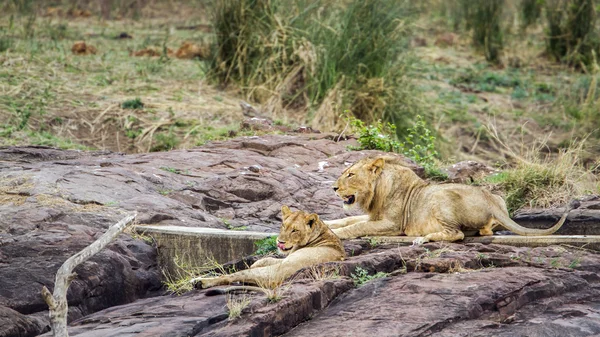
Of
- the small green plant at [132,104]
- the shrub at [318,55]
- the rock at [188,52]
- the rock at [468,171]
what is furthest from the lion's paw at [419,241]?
the rock at [188,52]

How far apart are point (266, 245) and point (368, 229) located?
0.99 m

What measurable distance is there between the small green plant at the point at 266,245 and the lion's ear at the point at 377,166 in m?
1.16

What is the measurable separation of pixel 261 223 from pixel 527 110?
415 inches

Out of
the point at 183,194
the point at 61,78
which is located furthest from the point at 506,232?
the point at 61,78

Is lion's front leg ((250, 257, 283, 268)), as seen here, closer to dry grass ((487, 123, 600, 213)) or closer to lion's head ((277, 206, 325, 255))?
lion's head ((277, 206, 325, 255))

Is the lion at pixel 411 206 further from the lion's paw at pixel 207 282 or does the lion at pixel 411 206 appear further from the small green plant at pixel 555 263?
the lion's paw at pixel 207 282

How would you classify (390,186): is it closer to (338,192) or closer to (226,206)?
(338,192)

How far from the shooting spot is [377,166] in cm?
920

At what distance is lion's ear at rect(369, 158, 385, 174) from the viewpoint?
9.16m

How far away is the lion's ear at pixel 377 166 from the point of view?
916 cm

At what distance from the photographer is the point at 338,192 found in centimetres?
903

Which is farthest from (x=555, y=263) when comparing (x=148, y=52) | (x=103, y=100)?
(x=148, y=52)

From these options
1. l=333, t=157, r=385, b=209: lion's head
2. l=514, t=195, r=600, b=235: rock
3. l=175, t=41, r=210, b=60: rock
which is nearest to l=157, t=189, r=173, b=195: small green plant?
l=333, t=157, r=385, b=209: lion's head

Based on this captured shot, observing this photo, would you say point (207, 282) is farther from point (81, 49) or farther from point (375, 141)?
point (81, 49)
